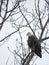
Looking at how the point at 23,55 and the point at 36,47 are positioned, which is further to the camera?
the point at 36,47

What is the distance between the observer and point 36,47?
709cm

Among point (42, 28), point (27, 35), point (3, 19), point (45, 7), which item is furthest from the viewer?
point (27, 35)

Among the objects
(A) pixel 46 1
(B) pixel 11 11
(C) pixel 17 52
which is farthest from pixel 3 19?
(A) pixel 46 1

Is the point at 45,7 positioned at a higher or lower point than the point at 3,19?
lower

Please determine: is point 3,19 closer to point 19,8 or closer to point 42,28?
point 19,8

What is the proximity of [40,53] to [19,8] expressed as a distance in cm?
199

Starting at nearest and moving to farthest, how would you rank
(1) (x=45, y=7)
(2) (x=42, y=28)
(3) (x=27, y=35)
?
1. (2) (x=42, y=28)
2. (1) (x=45, y=7)
3. (3) (x=27, y=35)

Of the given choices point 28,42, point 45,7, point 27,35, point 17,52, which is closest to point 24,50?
point 17,52

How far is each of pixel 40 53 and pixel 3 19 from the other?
200cm

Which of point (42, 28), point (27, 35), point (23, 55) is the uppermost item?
point (42, 28)

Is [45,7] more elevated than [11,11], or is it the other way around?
[11,11]

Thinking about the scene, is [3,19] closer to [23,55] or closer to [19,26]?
[19,26]

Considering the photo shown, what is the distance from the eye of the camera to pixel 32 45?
7305mm

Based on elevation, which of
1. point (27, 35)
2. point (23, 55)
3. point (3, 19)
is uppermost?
→ point (3, 19)
